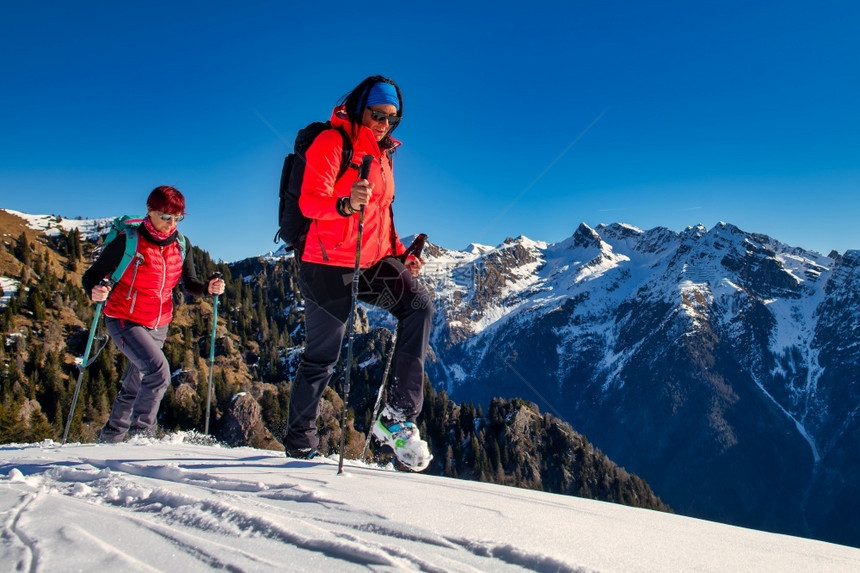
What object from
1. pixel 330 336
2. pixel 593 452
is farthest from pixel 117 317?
pixel 593 452

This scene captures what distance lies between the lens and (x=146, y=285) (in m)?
7.21

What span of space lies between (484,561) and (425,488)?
5.51ft

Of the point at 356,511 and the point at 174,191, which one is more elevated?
the point at 174,191

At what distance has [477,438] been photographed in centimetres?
12331

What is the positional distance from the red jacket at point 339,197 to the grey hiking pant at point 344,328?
0.17 metres

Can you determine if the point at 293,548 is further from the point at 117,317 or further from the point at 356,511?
the point at 117,317

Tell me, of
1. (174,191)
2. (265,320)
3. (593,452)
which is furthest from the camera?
(265,320)

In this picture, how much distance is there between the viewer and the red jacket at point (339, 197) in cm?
491

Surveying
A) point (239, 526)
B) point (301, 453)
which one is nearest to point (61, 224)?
point (301, 453)

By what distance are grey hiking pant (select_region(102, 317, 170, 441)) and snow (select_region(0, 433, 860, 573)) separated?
10.2ft

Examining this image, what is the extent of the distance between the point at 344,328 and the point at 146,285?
336 centimetres

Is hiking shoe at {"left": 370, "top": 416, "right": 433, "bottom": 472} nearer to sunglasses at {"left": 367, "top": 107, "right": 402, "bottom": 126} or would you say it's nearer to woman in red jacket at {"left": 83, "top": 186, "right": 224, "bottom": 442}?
sunglasses at {"left": 367, "top": 107, "right": 402, "bottom": 126}

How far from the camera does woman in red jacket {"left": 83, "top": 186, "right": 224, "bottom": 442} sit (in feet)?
22.7

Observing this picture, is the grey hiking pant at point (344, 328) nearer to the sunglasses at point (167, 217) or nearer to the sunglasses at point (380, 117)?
the sunglasses at point (380, 117)
